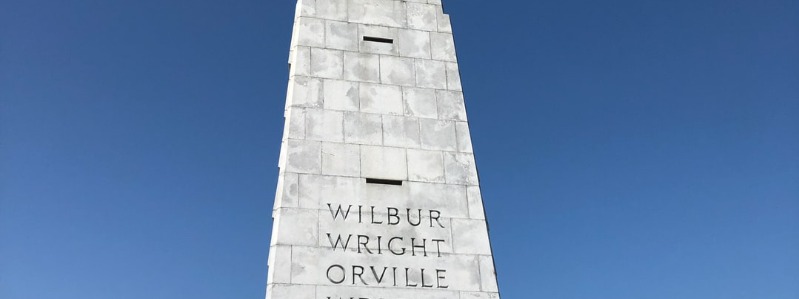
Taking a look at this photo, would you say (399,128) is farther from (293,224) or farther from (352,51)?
(293,224)

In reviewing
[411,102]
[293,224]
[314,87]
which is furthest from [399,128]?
[293,224]

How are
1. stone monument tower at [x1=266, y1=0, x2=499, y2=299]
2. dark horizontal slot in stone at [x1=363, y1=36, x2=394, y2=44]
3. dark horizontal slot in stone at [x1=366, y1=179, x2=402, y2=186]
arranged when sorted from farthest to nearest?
1. dark horizontal slot in stone at [x1=363, y1=36, x2=394, y2=44]
2. dark horizontal slot in stone at [x1=366, y1=179, x2=402, y2=186]
3. stone monument tower at [x1=266, y1=0, x2=499, y2=299]

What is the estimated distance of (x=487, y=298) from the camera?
10320 mm

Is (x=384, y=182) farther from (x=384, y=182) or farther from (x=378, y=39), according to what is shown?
(x=378, y=39)

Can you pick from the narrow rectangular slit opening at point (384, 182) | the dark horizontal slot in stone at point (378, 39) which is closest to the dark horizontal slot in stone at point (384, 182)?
the narrow rectangular slit opening at point (384, 182)

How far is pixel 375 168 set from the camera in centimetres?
1098

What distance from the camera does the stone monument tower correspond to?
1011cm

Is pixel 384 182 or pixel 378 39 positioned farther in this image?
pixel 378 39

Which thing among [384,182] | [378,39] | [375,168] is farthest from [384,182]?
[378,39]

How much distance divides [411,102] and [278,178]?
7.94 feet

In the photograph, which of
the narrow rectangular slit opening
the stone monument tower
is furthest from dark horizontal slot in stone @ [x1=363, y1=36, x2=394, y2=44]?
the narrow rectangular slit opening

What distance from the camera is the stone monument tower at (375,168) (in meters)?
10.1

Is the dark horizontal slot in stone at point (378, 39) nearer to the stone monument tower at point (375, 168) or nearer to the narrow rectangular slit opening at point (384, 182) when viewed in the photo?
the stone monument tower at point (375, 168)

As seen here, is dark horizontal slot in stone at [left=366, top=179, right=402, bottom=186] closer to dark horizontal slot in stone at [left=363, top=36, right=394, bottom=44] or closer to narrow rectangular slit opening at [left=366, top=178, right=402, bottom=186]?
narrow rectangular slit opening at [left=366, top=178, right=402, bottom=186]
